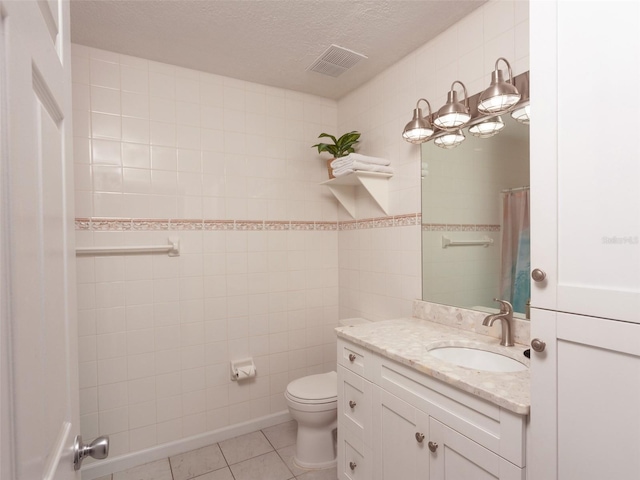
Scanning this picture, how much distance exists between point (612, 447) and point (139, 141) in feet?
8.07

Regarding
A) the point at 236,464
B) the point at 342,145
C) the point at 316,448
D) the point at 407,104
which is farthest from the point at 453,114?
the point at 236,464

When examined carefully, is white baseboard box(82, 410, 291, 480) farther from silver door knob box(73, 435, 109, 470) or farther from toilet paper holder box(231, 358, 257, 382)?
silver door knob box(73, 435, 109, 470)

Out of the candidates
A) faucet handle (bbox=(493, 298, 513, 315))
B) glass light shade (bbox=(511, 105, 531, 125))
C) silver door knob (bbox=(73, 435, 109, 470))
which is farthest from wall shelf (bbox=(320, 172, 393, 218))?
silver door knob (bbox=(73, 435, 109, 470))

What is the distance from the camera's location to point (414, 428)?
1.31 m

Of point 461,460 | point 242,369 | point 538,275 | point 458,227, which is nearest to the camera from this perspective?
point 538,275

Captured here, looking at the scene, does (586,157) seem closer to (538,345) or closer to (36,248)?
(538,345)

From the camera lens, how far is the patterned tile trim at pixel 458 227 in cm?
164

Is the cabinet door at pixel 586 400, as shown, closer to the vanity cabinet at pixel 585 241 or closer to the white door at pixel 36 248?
the vanity cabinet at pixel 585 241

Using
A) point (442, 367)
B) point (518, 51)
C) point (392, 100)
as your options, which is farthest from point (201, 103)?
point (442, 367)

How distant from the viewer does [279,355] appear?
2521 millimetres

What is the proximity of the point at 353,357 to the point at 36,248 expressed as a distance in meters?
1.43

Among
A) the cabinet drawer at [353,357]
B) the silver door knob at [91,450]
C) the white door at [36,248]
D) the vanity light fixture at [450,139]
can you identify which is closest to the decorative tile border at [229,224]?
the vanity light fixture at [450,139]

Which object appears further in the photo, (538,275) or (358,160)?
(358,160)

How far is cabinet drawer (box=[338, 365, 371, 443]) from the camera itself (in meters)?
1.57
